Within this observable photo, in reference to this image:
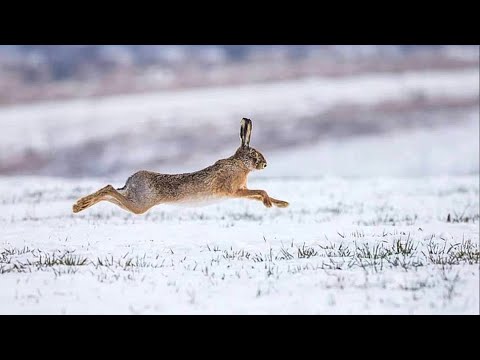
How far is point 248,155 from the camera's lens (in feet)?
25.5

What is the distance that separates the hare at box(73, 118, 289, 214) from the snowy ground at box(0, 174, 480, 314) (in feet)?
2.54

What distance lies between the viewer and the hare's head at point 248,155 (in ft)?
25.3

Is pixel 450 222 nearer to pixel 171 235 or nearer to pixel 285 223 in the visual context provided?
pixel 285 223

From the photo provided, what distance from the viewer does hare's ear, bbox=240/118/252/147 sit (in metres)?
7.50

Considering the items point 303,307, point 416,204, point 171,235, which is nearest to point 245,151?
point 171,235

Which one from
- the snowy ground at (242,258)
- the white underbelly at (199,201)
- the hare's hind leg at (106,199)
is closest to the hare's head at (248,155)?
the white underbelly at (199,201)

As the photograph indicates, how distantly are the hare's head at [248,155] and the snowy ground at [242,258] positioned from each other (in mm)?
1223

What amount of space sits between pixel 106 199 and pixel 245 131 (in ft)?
6.87

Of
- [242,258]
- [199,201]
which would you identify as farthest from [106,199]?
[242,258]

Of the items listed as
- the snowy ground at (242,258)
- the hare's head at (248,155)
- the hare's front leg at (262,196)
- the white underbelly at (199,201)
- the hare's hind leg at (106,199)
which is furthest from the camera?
the hare's head at (248,155)

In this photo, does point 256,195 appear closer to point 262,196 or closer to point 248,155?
point 262,196

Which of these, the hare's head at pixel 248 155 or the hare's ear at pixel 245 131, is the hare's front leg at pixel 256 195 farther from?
the hare's ear at pixel 245 131

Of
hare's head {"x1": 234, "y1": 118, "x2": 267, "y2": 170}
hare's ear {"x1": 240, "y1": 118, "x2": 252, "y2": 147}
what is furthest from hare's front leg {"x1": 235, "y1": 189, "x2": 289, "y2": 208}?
hare's ear {"x1": 240, "y1": 118, "x2": 252, "y2": 147}

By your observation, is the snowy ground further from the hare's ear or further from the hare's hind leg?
the hare's ear
